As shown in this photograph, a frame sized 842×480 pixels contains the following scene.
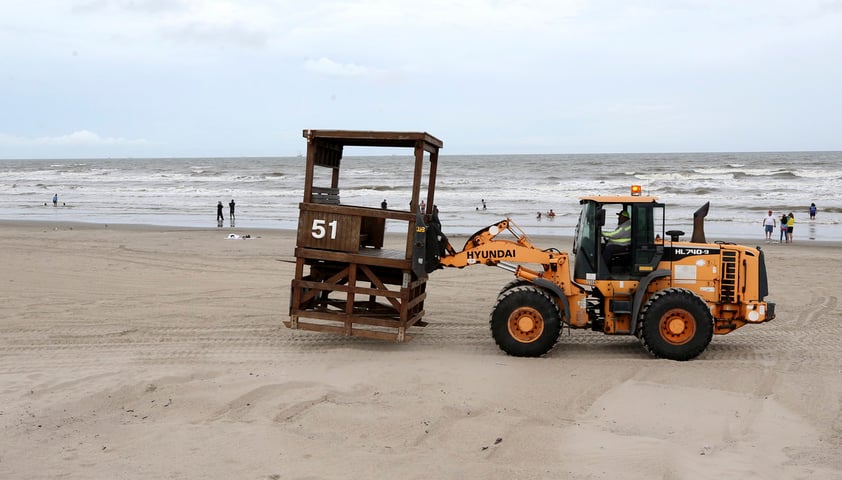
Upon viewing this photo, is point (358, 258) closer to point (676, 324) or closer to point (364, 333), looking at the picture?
point (364, 333)

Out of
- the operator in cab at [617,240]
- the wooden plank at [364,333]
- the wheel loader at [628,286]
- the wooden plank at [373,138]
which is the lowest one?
the wooden plank at [364,333]

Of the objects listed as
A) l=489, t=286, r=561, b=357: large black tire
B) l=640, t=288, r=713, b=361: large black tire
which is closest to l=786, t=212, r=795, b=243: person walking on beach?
l=640, t=288, r=713, b=361: large black tire

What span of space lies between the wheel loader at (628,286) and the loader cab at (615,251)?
1 centimetres

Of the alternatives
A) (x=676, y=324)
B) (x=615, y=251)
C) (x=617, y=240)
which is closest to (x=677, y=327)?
(x=676, y=324)

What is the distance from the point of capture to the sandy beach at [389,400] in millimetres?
6184

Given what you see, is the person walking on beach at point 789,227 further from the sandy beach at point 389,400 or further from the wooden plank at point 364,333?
the wooden plank at point 364,333

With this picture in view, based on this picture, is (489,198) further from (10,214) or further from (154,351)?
(154,351)

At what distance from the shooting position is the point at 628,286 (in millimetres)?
9547

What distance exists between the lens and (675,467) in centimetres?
609

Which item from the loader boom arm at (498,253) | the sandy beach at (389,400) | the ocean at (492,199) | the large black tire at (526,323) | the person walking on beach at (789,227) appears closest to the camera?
the sandy beach at (389,400)

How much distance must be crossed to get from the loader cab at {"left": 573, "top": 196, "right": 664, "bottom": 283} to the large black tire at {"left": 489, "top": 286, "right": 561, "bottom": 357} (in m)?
0.69

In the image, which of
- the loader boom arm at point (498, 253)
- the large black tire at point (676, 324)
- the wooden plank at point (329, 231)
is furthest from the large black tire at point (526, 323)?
the wooden plank at point (329, 231)

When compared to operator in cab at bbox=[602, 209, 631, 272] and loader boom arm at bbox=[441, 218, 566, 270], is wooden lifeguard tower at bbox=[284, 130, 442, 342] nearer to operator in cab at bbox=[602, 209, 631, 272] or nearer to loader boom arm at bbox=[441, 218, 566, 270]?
loader boom arm at bbox=[441, 218, 566, 270]

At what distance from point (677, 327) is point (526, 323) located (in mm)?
1900
